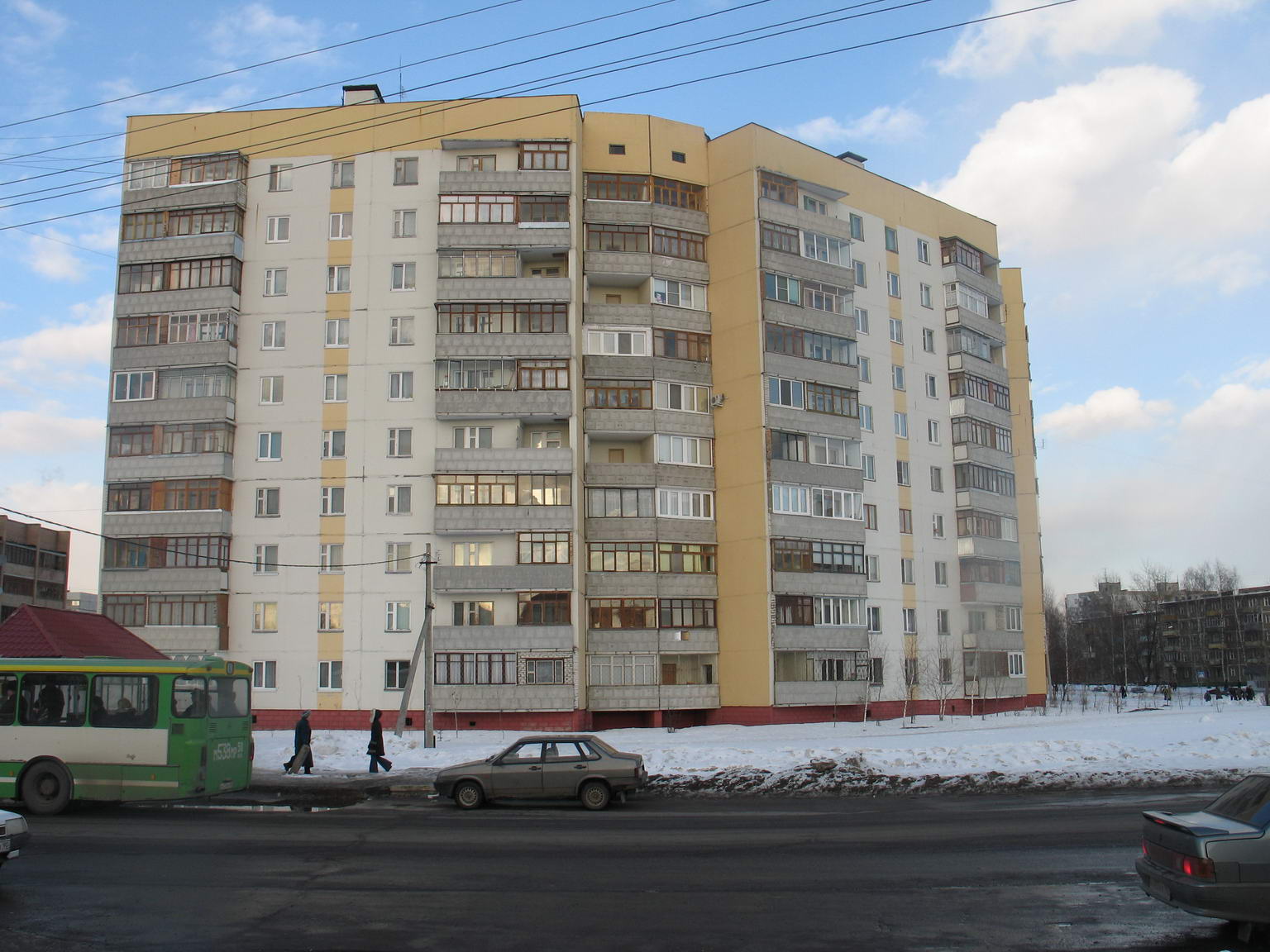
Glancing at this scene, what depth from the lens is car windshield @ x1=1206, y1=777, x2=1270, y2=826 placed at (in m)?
9.88

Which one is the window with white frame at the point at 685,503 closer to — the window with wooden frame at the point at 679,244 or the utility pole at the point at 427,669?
the utility pole at the point at 427,669

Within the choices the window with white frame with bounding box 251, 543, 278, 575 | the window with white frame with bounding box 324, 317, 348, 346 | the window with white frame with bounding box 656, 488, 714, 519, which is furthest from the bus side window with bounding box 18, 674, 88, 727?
the window with white frame with bounding box 656, 488, 714, 519

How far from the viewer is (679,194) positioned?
49844mm

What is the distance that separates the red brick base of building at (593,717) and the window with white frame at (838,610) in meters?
3.80

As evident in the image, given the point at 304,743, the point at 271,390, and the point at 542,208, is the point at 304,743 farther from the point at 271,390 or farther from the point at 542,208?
the point at 542,208

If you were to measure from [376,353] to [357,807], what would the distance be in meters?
28.6

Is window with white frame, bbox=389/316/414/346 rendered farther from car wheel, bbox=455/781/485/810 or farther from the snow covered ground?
car wheel, bbox=455/781/485/810

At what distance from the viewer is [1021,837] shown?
15977 mm

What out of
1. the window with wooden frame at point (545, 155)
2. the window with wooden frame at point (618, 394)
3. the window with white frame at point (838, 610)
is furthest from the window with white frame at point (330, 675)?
the window with wooden frame at point (545, 155)

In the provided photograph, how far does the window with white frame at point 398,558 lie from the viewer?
1764 inches

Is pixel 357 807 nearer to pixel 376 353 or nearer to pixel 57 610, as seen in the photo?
pixel 57 610

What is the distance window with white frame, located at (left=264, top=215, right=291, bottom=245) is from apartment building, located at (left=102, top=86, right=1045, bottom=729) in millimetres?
205

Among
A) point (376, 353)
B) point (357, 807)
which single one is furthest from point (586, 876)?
point (376, 353)

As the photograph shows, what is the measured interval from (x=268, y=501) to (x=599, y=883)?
36.8 m
